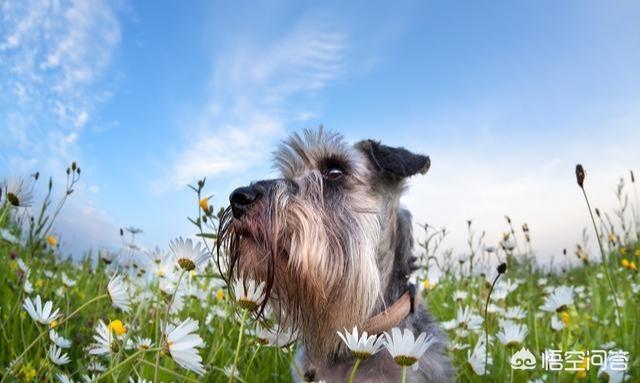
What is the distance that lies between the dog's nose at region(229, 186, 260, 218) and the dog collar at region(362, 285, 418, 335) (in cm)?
108

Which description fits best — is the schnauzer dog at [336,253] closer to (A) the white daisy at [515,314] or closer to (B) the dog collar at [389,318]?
(B) the dog collar at [389,318]

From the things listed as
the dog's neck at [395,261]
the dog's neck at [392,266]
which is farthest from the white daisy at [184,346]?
the dog's neck at [395,261]

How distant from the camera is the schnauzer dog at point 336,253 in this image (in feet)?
11.0

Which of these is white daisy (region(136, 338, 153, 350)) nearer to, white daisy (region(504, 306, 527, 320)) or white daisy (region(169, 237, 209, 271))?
white daisy (region(169, 237, 209, 271))

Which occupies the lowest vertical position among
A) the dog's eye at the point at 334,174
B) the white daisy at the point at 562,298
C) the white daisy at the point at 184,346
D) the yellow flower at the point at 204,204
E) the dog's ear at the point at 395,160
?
the white daisy at the point at 184,346

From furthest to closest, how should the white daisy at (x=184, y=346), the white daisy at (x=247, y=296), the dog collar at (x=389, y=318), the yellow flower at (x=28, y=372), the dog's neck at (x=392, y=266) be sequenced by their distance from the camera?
the dog's neck at (x=392, y=266) < the dog collar at (x=389, y=318) < the yellow flower at (x=28, y=372) < the white daisy at (x=247, y=296) < the white daisy at (x=184, y=346)

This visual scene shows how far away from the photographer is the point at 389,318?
140 inches

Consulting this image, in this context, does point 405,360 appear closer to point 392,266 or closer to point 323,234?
point 323,234

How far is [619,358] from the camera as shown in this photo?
124 inches

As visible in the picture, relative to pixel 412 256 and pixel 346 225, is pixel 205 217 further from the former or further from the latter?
pixel 412 256

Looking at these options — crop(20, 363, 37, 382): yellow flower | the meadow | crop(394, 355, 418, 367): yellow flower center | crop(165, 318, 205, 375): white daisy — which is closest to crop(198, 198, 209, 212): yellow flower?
the meadow

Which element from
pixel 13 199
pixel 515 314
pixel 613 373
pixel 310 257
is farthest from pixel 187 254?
pixel 515 314

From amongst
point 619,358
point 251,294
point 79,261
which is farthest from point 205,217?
point 79,261

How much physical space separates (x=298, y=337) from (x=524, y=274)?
727 centimetres
